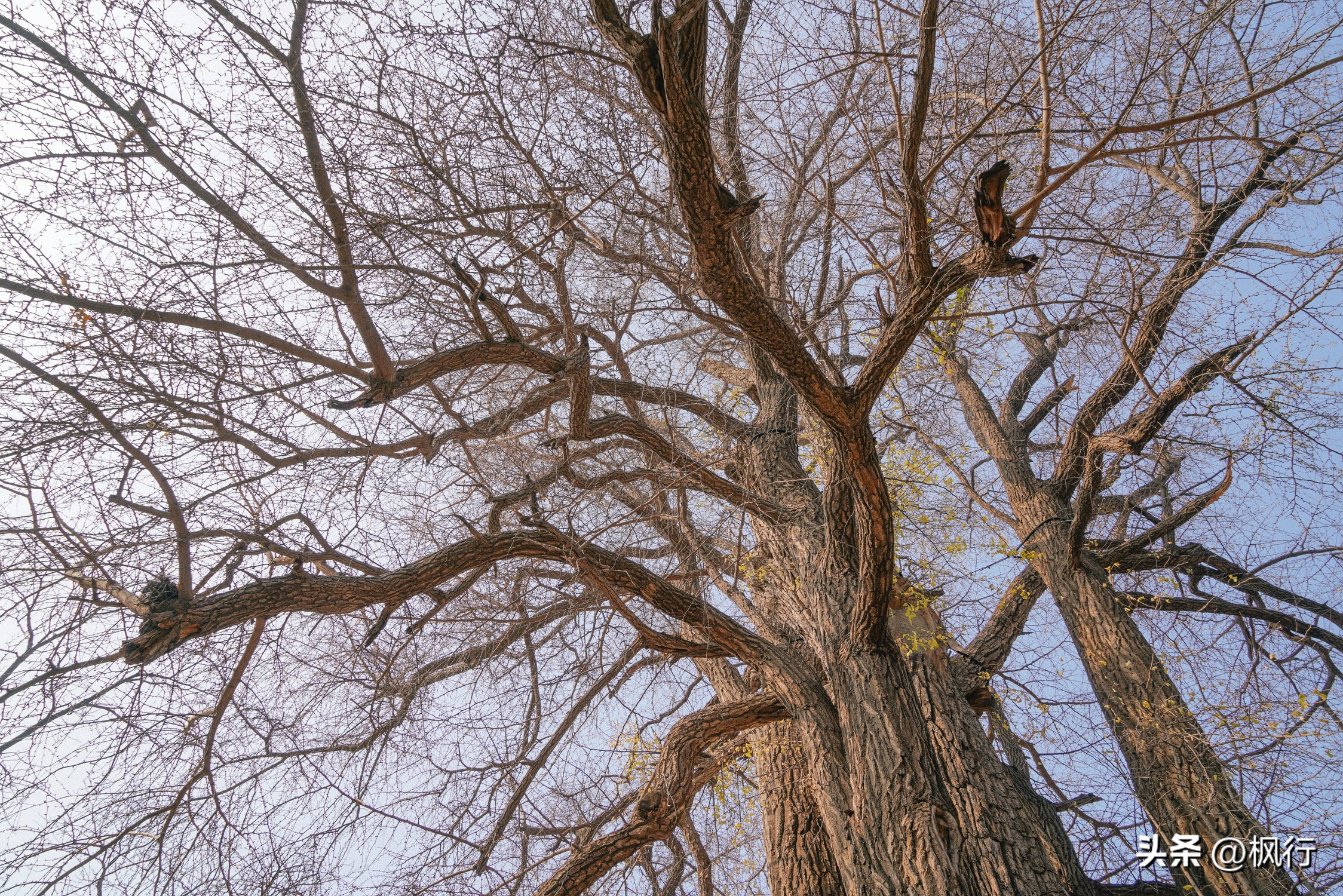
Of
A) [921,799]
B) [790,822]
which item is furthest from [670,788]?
[921,799]

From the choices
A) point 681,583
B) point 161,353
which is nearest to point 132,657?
point 161,353

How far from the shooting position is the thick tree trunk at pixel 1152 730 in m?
4.13

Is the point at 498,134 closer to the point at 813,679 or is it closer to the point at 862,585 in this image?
the point at 862,585

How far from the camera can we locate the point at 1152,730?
15.2 feet

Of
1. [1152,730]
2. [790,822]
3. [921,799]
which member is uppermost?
[1152,730]

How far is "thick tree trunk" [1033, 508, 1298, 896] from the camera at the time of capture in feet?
13.6

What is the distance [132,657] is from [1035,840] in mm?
4367

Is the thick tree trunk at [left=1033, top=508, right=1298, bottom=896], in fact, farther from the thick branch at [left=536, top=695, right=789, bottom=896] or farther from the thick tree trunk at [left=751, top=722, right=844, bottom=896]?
the thick branch at [left=536, top=695, right=789, bottom=896]

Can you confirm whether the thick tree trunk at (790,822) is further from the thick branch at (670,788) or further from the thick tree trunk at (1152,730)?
the thick tree trunk at (1152,730)

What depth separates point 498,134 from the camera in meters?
4.18

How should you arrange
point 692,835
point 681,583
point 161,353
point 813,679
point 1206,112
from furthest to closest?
point 681,583 < point 692,835 < point 813,679 < point 161,353 < point 1206,112

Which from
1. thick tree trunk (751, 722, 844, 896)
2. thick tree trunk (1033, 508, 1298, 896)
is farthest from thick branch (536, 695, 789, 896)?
thick tree trunk (1033, 508, 1298, 896)

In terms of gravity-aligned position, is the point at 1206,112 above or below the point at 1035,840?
above

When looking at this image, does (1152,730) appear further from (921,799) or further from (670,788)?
(670,788)
